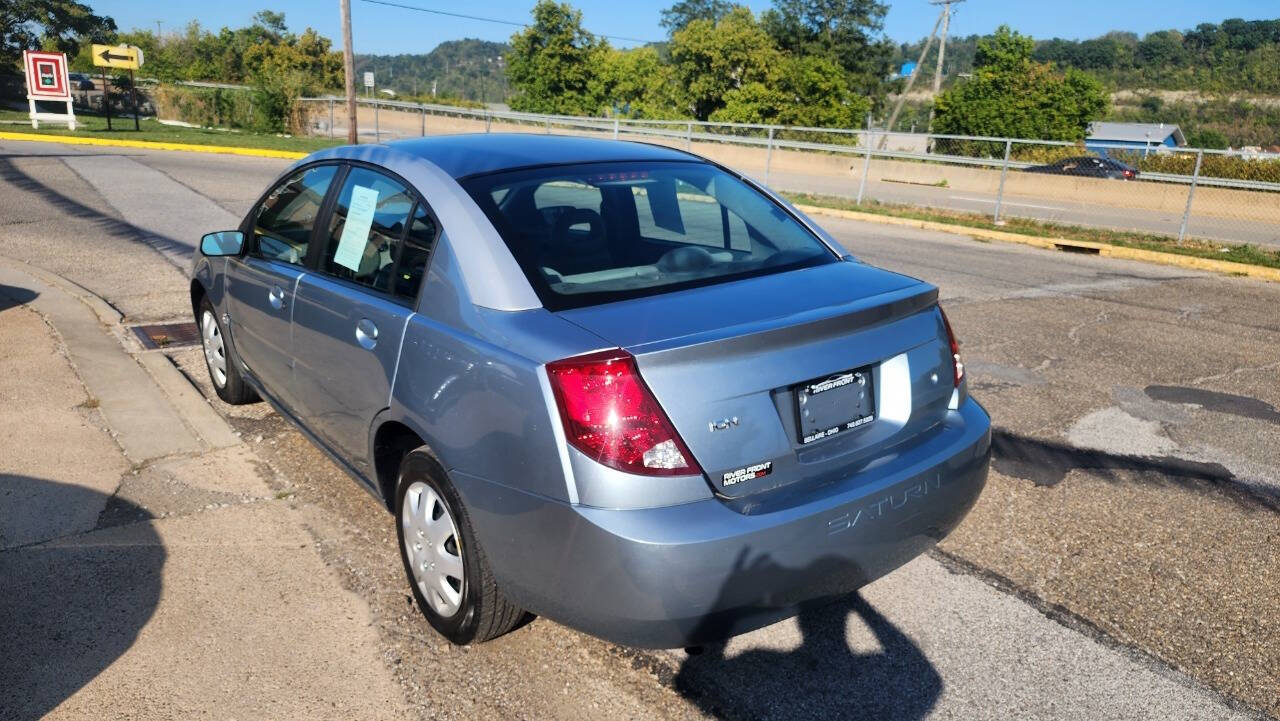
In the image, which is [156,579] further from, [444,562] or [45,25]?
[45,25]

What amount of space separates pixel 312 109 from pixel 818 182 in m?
17.4

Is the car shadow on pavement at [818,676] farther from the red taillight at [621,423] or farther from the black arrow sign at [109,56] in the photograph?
the black arrow sign at [109,56]

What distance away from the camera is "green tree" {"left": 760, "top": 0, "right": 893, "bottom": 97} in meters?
82.1

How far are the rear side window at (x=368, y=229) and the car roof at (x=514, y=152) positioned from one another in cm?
17

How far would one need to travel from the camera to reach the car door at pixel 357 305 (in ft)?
10.7

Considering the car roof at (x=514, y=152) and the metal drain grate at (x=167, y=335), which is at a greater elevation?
the car roof at (x=514, y=152)

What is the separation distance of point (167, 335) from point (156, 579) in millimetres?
3844

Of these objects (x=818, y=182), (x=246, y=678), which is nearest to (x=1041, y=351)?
(x=246, y=678)

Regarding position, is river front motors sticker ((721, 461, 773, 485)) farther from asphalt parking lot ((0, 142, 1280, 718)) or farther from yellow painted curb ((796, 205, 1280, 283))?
yellow painted curb ((796, 205, 1280, 283))

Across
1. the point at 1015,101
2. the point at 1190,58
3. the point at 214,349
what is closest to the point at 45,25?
the point at 1015,101

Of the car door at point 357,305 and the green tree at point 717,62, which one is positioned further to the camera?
the green tree at point 717,62

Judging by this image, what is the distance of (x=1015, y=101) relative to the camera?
185 feet

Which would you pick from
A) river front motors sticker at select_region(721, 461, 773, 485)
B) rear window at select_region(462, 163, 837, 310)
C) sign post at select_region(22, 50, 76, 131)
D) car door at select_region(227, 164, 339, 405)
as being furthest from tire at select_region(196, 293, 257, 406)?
sign post at select_region(22, 50, 76, 131)

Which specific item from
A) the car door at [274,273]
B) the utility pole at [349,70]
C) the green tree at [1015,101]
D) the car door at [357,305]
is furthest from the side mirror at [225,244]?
the green tree at [1015,101]
